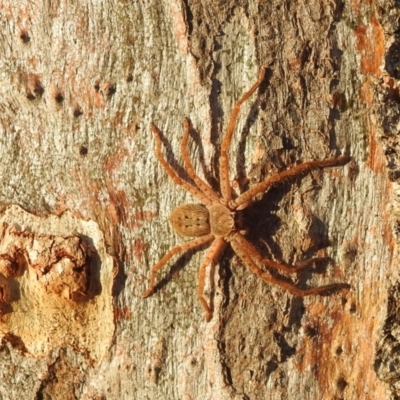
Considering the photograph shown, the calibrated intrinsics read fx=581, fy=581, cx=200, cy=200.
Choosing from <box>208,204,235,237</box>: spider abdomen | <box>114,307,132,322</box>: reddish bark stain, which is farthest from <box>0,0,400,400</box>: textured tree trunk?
<box>208,204,235,237</box>: spider abdomen

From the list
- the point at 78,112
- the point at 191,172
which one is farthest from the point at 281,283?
the point at 78,112

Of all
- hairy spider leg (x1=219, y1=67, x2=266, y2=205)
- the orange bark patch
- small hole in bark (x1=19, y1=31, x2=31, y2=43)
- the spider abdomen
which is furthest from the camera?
the spider abdomen

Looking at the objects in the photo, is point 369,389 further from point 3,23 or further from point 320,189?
point 3,23

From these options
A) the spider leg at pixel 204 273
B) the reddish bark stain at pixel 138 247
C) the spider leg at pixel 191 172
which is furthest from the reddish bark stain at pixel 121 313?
the spider leg at pixel 191 172

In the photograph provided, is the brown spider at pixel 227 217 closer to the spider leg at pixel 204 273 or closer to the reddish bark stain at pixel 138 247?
the spider leg at pixel 204 273

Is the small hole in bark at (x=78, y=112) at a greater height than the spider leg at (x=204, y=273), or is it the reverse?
the small hole in bark at (x=78, y=112)

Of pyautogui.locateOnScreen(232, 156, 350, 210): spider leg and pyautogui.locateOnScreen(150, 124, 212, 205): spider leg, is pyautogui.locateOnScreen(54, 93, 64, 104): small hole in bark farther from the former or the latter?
pyautogui.locateOnScreen(232, 156, 350, 210): spider leg

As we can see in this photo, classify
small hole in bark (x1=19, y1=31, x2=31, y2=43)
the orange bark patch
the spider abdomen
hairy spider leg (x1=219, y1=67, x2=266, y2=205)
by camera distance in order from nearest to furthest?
hairy spider leg (x1=219, y1=67, x2=266, y2=205)
the orange bark patch
small hole in bark (x1=19, y1=31, x2=31, y2=43)
the spider abdomen
